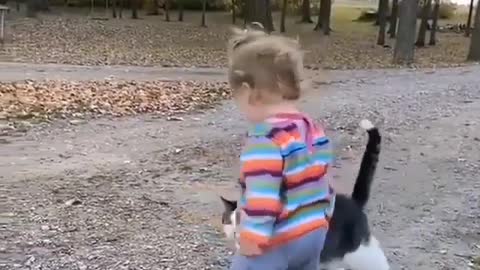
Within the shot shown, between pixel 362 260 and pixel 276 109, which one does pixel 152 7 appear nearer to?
pixel 362 260

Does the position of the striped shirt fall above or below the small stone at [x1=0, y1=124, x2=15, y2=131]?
above

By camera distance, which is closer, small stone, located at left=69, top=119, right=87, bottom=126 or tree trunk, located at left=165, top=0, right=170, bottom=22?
small stone, located at left=69, top=119, right=87, bottom=126

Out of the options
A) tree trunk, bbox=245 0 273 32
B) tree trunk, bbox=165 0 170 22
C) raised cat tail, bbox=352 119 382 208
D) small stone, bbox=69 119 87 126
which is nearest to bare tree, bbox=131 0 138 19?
tree trunk, bbox=165 0 170 22

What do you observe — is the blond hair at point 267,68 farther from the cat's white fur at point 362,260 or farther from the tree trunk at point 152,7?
the tree trunk at point 152,7

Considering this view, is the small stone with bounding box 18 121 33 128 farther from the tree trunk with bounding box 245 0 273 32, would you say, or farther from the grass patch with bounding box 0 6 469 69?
the tree trunk with bounding box 245 0 273 32

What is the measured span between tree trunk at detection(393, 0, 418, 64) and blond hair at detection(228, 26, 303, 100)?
Result: 760 inches

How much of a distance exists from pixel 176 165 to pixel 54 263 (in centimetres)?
283

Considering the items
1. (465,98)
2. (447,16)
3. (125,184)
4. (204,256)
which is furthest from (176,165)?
(447,16)

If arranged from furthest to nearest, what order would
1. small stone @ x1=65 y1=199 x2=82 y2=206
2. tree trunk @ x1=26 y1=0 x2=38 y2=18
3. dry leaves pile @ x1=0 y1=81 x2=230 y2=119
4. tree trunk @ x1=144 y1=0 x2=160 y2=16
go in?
tree trunk @ x1=144 y1=0 x2=160 y2=16, tree trunk @ x1=26 y1=0 x2=38 y2=18, dry leaves pile @ x1=0 y1=81 x2=230 y2=119, small stone @ x1=65 y1=199 x2=82 y2=206

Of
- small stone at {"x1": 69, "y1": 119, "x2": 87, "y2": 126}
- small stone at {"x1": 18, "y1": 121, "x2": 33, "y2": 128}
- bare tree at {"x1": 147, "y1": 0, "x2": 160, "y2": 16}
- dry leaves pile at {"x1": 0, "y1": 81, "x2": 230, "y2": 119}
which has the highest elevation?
small stone at {"x1": 18, "y1": 121, "x2": 33, "y2": 128}

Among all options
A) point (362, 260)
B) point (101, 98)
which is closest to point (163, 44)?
point (101, 98)

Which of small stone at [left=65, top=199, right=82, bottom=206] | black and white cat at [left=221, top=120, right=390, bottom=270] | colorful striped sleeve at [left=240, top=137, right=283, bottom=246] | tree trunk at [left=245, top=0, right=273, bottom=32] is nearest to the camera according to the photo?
colorful striped sleeve at [left=240, top=137, right=283, bottom=246]

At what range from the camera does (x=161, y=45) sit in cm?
2480

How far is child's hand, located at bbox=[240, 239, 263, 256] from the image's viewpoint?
257cm
